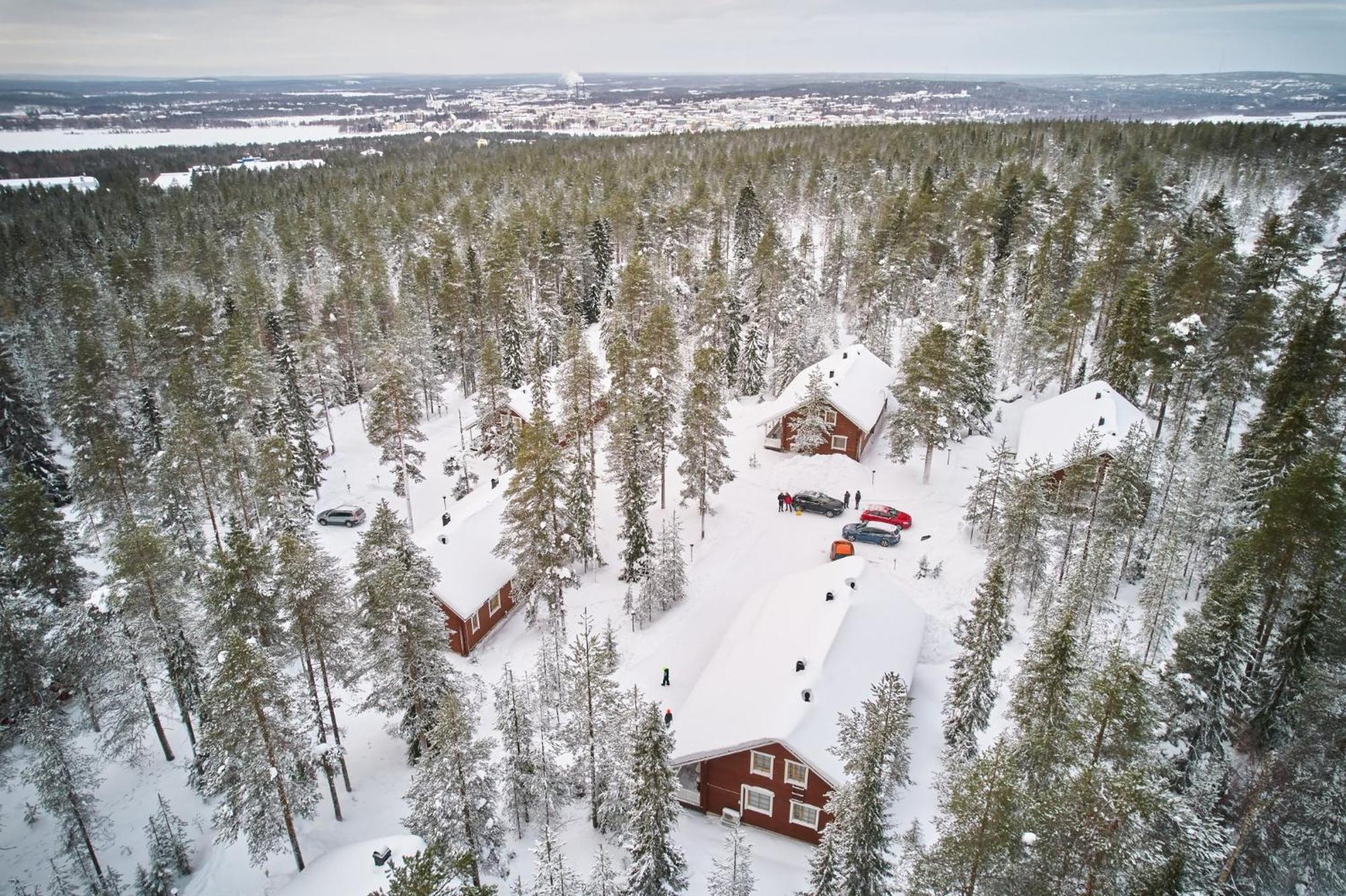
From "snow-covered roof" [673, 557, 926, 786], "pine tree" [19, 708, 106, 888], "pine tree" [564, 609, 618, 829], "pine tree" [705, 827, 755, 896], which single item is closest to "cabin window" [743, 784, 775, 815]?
"pine tree" [705, 827, 755, 896]

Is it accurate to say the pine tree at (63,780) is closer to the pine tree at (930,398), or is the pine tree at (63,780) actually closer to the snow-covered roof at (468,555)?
the snow-covered roof at (468,555)

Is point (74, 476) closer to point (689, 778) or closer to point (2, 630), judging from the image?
point (2, 630)

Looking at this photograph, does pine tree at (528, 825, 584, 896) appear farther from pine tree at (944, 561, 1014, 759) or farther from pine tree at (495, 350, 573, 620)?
pine tree at (495, 350, 573, 620)

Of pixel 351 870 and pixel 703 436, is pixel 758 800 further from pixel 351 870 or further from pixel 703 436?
pixel 703 436

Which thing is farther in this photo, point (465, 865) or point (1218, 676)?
point (1218, 676)

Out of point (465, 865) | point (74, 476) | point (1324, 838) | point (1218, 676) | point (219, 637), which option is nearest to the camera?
→ point (465, 865)

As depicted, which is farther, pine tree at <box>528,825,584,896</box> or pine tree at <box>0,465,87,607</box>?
pine tree at <box>0,465,87,607</box>

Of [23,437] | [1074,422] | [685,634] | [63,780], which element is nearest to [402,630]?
[63,780]

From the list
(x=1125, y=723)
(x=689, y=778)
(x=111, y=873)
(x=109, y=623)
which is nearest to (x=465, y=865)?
(x=689, y=778)
